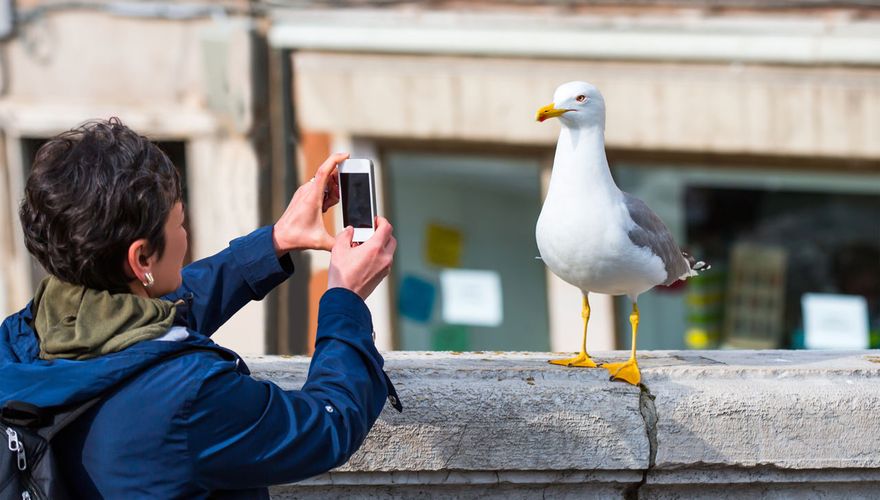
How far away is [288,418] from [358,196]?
0.57 meters

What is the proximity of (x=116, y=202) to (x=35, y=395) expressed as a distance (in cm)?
29

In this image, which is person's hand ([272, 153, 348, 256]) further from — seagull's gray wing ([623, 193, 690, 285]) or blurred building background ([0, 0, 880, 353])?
blurred building background ([0, 0, 880, 353])

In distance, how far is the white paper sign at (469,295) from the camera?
7199 millimetres

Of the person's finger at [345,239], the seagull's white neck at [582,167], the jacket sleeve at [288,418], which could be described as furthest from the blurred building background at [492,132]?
the jacket sleeve at [288,418]

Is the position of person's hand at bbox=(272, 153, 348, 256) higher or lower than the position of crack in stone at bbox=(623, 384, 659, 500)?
higher

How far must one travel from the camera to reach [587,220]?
266cm

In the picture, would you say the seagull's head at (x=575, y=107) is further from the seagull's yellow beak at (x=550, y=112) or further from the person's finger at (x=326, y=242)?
the person's finger at (x=326, y=242)

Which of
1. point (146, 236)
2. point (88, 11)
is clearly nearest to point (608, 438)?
point (146, 236)

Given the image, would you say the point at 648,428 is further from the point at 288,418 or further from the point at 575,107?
the point at 288,418

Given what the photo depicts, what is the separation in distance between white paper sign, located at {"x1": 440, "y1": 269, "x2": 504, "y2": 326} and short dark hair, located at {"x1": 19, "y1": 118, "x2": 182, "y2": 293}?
18.0 feet

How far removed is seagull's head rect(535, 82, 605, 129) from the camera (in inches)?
107

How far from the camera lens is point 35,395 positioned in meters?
1.64

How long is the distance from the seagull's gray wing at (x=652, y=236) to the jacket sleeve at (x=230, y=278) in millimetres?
871

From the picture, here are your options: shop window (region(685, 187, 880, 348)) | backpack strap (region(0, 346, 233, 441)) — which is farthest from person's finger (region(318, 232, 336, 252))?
shop window (region(685, 187, 880, 348))
